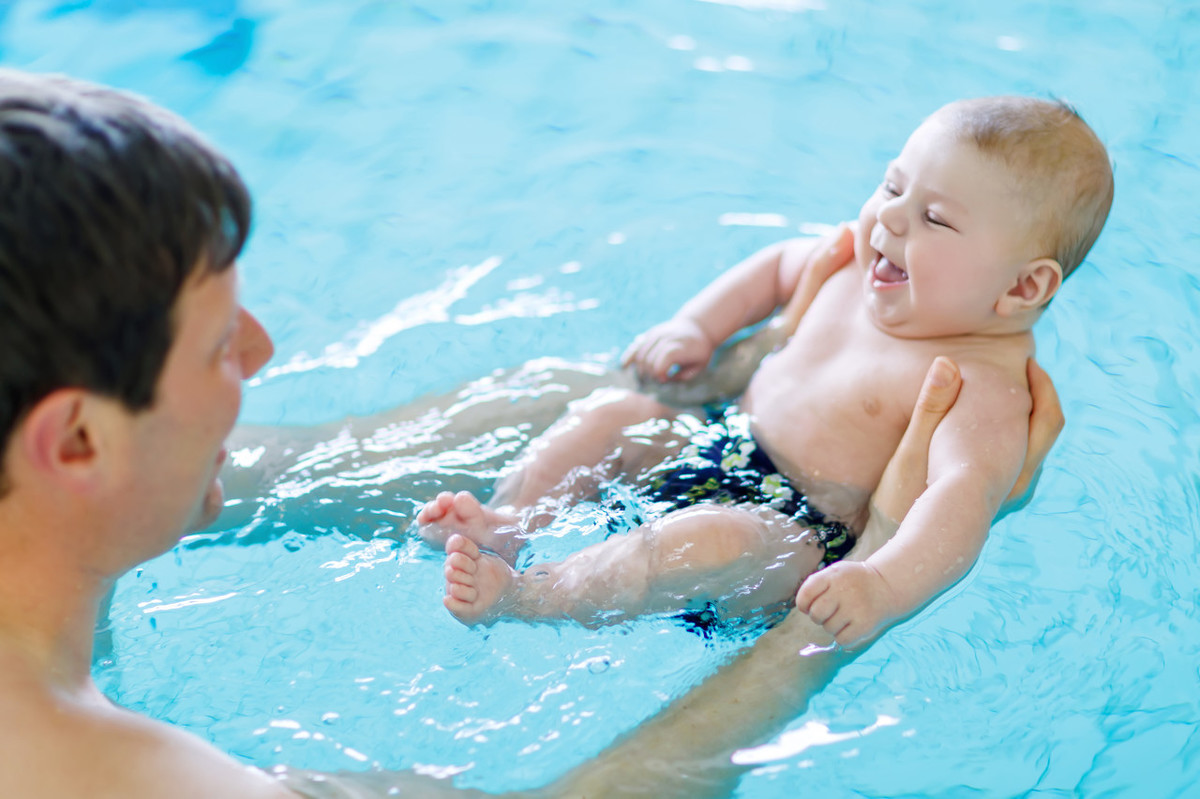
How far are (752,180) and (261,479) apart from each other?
1747 mm

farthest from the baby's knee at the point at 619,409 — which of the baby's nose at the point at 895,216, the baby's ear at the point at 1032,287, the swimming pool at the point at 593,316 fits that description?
the baby's ear at the point at 1032,287

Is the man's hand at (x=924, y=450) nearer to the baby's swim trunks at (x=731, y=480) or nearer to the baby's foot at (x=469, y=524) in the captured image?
the baby's swim trunks at (x=731, y=480)

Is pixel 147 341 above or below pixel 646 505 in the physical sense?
above

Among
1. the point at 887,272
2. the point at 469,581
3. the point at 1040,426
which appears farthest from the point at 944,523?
the point at 469,581

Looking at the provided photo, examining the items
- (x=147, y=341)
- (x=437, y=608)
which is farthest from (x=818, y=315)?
(x=147, y=341)

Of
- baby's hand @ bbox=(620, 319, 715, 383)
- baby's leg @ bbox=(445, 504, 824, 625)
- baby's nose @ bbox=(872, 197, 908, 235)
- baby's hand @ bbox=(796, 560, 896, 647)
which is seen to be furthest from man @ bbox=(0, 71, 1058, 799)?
baby's nose @ bbox=(872, 197, 908, 235)

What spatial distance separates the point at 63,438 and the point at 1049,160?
1.57m

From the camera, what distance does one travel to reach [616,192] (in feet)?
10.3

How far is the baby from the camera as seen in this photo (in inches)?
→ 68.7

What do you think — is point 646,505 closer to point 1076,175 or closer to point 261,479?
point 261,479

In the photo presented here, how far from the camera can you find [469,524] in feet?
6.04

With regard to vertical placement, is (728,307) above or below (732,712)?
above

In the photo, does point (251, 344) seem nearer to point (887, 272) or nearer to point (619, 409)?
point (619, 409)

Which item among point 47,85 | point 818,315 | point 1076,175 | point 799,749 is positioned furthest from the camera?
point 818,315
